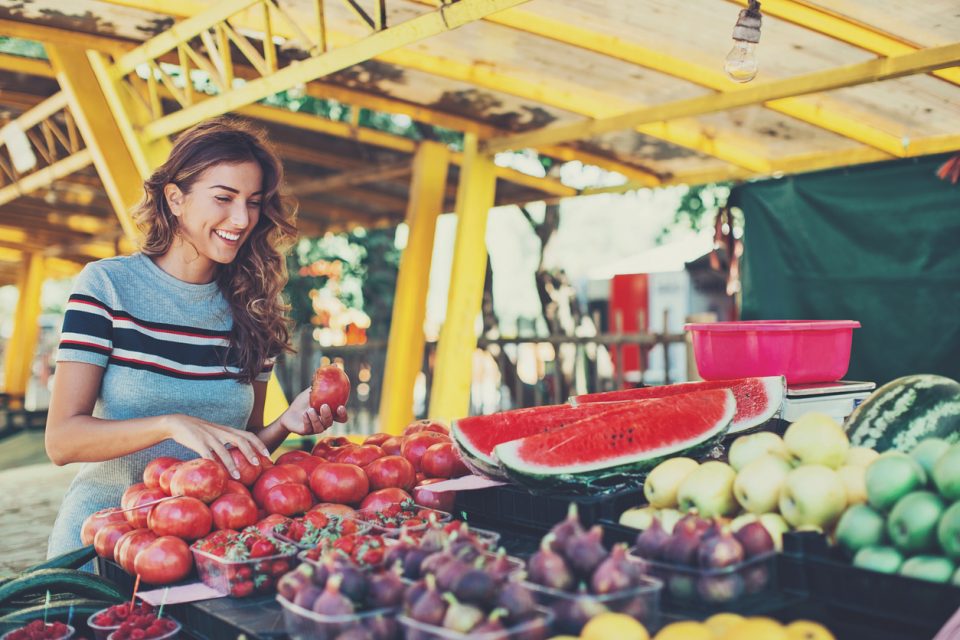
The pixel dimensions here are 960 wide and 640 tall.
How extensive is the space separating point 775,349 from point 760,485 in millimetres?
1342

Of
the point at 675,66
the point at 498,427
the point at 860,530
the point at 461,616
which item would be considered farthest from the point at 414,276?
the point at 461,616

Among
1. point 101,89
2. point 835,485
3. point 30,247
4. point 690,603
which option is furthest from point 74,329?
point 30,247

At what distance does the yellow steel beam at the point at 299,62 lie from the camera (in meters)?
4.48

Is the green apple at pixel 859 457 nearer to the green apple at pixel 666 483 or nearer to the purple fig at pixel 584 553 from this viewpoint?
the green apple at pixel 666 483

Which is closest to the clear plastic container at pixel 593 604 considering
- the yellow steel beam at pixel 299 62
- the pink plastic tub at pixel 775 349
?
Result: the pink plastic tub at pixel 775 349

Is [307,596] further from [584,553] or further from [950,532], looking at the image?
[950,532]

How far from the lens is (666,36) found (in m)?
5.53

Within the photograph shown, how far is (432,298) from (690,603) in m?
32.7

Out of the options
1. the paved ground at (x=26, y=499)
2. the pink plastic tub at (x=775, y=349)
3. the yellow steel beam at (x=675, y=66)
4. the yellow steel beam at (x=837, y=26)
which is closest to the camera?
the pink plastic tub at (x=775, y=349)

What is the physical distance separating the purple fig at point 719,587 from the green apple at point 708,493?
37 centimetres

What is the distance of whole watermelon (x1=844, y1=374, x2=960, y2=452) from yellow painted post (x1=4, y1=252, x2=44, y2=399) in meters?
17.9

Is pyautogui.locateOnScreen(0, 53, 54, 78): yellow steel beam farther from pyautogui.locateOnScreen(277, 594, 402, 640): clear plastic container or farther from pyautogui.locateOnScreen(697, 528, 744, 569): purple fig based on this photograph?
pyautogui.locateOnScreen(697, 528, 744, 569): purple fig

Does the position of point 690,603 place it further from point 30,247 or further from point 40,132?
point 30,247

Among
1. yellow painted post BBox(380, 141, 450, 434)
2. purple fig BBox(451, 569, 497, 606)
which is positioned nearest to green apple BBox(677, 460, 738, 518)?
purple fig BBox(451, 569, 497, 606)
